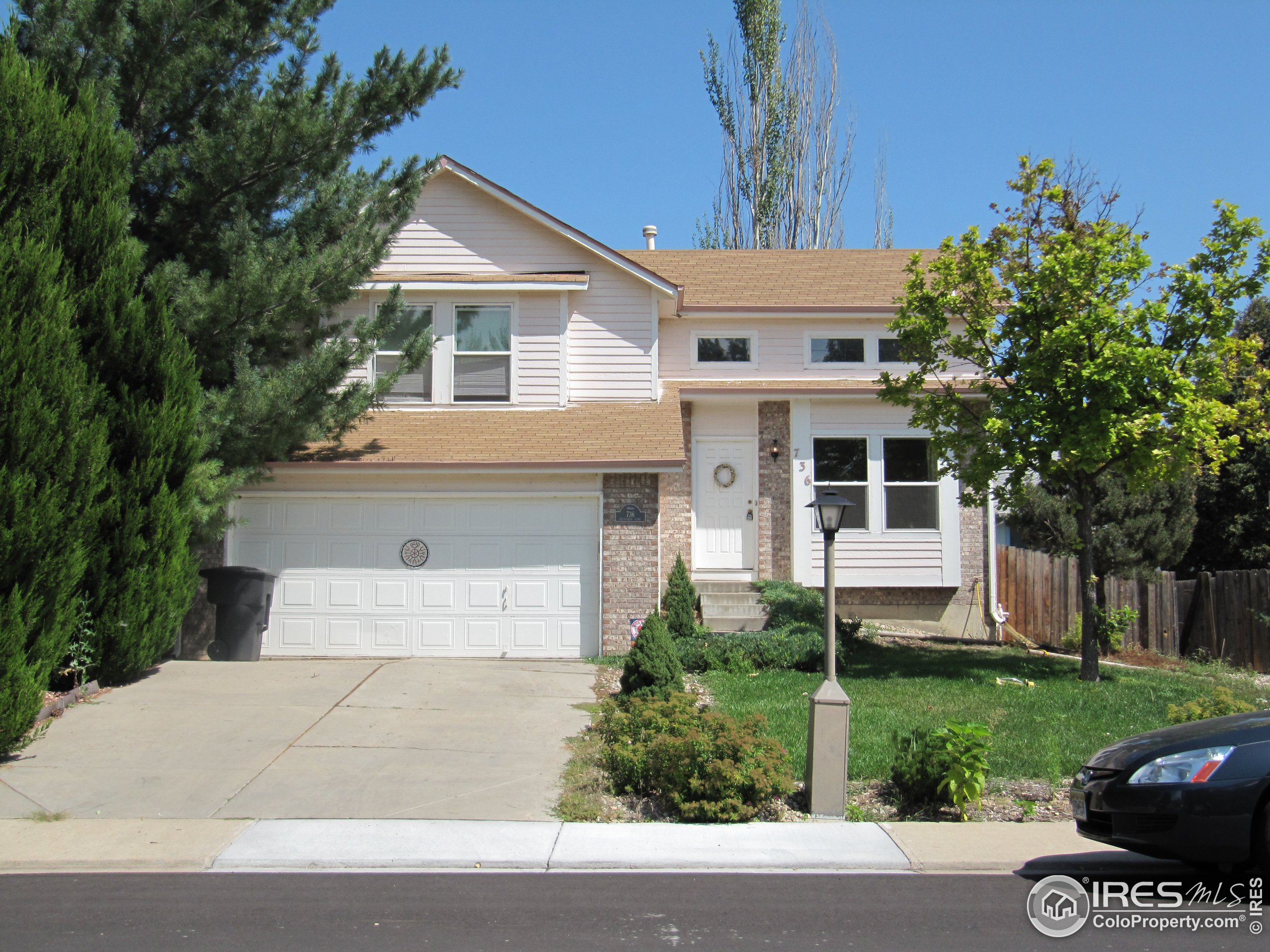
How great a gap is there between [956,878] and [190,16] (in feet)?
38.1

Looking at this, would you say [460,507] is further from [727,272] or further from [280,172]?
[727,272]

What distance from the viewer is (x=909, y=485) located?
54.1 feet

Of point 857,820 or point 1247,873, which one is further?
point 857,820

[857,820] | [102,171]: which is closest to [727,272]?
[102,171]

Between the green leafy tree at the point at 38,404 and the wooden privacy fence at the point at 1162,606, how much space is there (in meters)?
13.8

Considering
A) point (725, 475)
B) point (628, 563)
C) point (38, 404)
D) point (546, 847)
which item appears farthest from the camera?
point (725, 475)

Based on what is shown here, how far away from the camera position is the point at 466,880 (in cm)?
620

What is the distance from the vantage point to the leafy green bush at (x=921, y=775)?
748cm

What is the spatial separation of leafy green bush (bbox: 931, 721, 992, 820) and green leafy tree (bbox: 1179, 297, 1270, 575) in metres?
14.7

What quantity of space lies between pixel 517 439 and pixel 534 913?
922cm

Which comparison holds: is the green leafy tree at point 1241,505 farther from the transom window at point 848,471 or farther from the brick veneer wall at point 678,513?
the brick veneer wall at point 678,513

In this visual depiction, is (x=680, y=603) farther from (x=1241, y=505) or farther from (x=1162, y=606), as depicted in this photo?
(x=1241, y=505)

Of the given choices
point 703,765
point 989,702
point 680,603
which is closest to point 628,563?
point 680,603

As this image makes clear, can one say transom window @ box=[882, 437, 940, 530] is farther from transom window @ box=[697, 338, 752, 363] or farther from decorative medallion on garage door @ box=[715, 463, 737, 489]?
transom window @ box=[697, 338, 752, 363]
